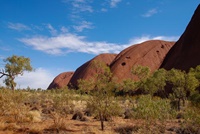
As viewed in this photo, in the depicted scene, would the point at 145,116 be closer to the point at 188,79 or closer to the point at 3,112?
the point at 3,112

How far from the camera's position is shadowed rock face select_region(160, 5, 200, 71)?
4566cm

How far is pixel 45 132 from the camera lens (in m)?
11.3

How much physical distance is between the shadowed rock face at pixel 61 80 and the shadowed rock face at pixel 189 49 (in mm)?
48720

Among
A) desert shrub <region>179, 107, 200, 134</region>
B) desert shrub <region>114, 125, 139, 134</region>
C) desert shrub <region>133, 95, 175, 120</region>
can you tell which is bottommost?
desert shrub <region>114, 125, 139, 134</region>

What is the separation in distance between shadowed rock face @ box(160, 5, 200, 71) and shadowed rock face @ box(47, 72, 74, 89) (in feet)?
160

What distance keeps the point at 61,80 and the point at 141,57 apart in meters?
40.1

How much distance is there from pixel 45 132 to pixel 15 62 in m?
29.8

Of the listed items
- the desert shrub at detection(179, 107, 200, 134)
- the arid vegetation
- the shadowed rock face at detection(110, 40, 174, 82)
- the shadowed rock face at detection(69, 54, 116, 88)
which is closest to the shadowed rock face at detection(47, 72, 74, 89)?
the shadowed rock face at detection(69, 54, 116, 88)

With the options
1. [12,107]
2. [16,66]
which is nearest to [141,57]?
[16,66]

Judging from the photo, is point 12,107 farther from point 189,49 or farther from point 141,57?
point 141,57

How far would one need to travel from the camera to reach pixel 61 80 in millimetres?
97250

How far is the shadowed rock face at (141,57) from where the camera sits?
64.6m

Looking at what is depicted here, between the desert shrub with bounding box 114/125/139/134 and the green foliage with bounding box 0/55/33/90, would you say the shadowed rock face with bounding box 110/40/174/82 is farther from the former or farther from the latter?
the desert shrub with bounding box 114/125/139/134

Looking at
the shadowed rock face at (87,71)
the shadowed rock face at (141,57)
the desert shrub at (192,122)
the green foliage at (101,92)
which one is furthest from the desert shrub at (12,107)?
the shadowed rock face at (87,71)
